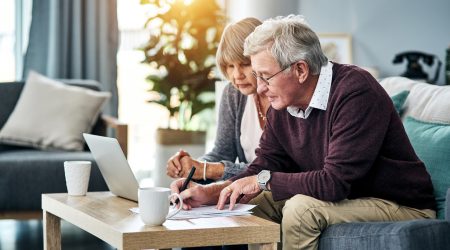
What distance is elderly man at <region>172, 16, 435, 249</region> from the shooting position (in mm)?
2195

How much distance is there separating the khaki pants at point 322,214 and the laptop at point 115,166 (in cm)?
48

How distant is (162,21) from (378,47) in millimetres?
1602

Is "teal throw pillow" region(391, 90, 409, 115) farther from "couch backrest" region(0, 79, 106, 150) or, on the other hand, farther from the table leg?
"couch backrest" region(0, 79, 106, 150)

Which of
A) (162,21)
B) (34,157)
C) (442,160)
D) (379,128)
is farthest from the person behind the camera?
(162,21)

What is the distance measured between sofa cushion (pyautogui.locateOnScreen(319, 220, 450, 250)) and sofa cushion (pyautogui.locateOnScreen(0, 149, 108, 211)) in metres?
1.87

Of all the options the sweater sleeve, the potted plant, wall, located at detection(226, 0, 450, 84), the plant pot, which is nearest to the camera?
the sweater sleeve

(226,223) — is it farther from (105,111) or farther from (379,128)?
(105,111)

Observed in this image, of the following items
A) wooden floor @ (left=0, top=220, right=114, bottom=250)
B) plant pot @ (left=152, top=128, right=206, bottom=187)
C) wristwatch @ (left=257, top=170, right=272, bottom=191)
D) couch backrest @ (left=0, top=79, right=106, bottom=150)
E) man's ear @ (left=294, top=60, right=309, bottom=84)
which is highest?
man's ear @ (left=294, top=60, right=309, bottom=84)

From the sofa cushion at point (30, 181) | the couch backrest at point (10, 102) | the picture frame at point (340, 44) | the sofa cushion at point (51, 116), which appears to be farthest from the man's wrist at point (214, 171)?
the picture frame at point (340, 44)

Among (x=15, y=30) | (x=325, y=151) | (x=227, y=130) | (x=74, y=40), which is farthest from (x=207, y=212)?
(x=15, y=30)

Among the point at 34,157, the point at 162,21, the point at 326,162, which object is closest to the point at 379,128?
the point at 326,162

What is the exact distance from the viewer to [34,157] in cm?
388

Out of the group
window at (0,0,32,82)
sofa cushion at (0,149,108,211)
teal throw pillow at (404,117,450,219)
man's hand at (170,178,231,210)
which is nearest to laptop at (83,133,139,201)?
man's hand at (170,178,231,210)

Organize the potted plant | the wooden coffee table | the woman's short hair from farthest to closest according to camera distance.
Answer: the potted plant < the woman's short hair < the wooden coffee table
